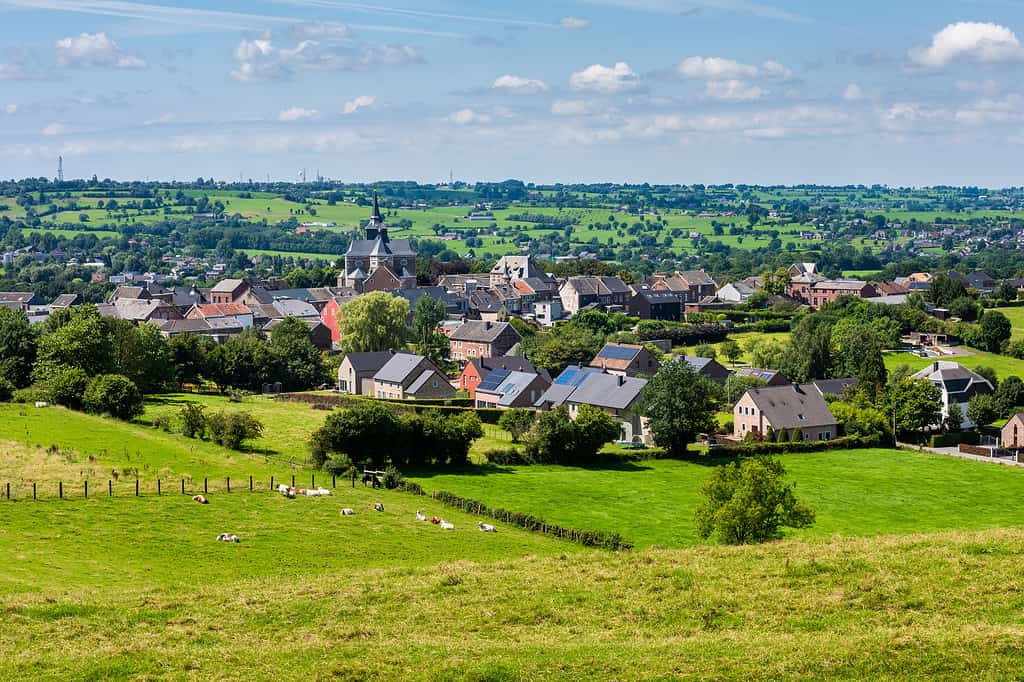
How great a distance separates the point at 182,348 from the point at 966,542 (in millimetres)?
64383

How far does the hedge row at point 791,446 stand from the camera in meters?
62.6

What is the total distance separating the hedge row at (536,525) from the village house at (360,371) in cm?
3609

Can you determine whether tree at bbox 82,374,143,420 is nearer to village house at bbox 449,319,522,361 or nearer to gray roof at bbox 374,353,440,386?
gray roof at bbox 374,353,440,386

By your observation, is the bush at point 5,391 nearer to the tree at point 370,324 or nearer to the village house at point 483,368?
the village house at point 483,368

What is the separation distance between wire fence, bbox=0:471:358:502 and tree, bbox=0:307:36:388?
30549mm

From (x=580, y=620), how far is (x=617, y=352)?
216 ft

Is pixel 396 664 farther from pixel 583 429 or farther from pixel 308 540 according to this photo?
pixel 583 429

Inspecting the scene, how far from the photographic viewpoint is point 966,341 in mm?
112562

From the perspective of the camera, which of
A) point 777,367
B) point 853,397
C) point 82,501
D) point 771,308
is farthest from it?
point 771,308

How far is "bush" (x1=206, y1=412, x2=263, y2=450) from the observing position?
183 feet

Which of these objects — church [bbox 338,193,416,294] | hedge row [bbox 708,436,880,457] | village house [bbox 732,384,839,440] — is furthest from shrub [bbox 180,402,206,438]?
church [bbox 338,193,416,294]

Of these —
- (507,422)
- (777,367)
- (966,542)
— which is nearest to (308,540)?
(966,542)

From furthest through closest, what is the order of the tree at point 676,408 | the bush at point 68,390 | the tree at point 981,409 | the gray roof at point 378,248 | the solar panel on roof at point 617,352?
the gray roof at point 378,248, the solar panel on roof at point 617,352, the tree at point 981,409, the bush at point 68,390, the tree at point 676,408

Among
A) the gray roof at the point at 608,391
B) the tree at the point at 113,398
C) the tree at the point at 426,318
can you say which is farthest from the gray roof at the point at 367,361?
the tree at the point at 113,398
